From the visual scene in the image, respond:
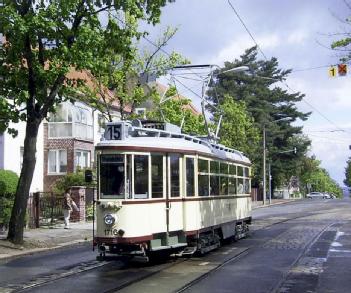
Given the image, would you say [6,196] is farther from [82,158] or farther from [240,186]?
[82,158]

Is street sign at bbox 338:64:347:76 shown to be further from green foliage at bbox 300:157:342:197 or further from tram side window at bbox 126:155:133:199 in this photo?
green foliage at bbox 300:157:342:197

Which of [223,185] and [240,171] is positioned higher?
[240,171]

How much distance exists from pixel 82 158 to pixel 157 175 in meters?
31.2

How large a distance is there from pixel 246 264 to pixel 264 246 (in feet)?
14.0

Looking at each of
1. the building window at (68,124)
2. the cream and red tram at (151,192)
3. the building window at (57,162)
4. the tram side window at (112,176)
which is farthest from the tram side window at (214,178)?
the building window at (57,162)

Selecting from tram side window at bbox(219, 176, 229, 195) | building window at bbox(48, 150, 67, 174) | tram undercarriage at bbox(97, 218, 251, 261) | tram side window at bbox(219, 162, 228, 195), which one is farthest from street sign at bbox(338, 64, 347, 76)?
building window at bbox(48, 150, 67, 174)

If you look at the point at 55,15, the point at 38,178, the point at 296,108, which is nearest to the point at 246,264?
the point at 55,15

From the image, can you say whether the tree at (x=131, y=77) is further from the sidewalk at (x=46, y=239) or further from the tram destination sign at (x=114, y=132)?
the tram destination sign at (x=114, y=132)

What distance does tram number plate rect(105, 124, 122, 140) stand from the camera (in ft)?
44.7

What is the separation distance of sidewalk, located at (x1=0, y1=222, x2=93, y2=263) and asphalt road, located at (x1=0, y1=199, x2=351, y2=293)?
27.9 inches

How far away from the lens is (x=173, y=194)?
14.2m

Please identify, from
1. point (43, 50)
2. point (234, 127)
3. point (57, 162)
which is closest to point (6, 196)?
point (43, 50)

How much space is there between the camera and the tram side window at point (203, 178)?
15.4 m

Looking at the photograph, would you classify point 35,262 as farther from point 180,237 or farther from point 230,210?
point 230,210
